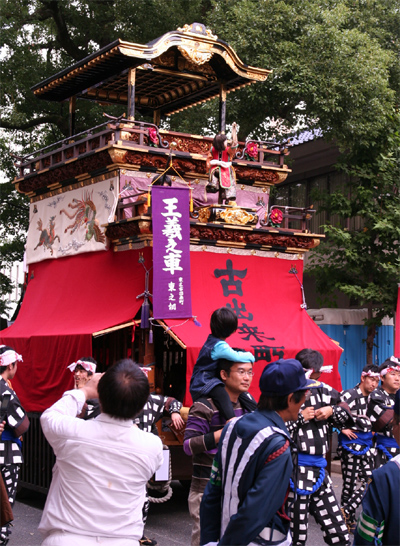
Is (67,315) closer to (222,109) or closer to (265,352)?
(265,352)

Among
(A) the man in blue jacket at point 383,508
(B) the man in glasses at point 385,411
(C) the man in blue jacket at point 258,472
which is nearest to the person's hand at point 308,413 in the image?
(B) the man in glasses at point 385,411

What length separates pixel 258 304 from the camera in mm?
11047

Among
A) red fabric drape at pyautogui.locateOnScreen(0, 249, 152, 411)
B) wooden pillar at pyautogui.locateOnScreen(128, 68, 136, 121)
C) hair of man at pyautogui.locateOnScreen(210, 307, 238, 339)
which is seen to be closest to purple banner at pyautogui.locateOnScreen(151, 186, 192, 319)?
red fabric drape at pyautogui.locateOnScreen(0, 249, 152, 411)

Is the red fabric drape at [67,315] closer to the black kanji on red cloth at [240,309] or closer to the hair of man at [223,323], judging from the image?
the black kanji on red cloth at [240,309]

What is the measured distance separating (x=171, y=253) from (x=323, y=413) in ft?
11.9

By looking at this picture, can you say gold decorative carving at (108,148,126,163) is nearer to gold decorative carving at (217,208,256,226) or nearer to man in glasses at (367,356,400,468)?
→ gold decorative carving at (217,208,256,226)

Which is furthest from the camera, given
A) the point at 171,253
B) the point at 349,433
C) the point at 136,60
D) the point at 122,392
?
the point at 136,60

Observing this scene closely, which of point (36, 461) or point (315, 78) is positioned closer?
point (36, 461)

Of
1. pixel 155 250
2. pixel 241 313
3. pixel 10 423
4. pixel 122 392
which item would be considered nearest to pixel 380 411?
pixel 241 313

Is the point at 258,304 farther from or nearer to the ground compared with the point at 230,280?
nearer to the ground

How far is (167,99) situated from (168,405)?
8.83 metres

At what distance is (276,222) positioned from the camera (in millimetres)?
11883

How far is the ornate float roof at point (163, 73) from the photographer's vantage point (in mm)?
12141

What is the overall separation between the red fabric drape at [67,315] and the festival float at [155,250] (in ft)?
0.10
